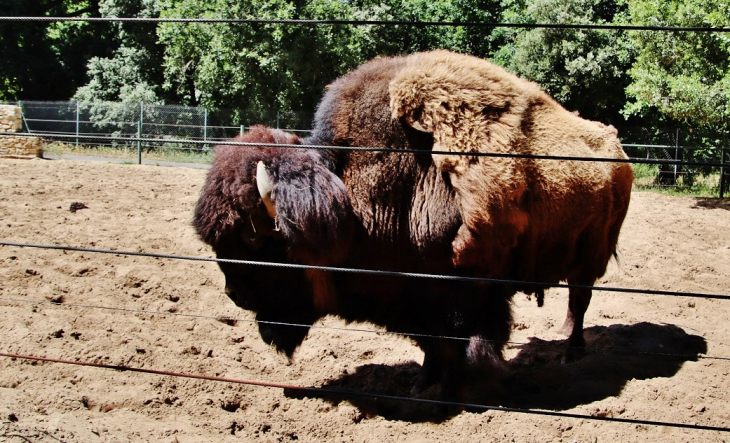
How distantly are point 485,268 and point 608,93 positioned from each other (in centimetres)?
1846

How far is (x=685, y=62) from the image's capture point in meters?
13.8

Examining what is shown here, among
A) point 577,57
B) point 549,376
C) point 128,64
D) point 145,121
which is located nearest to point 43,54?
point 128,64

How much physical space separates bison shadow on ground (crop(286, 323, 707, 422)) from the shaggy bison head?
2.58 ft

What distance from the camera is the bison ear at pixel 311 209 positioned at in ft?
12.8

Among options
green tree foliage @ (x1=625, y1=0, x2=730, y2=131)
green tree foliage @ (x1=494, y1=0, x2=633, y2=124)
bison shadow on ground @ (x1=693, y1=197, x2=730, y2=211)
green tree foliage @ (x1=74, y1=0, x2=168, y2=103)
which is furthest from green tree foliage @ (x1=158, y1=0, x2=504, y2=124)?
bison shadow on ground @ (x1=693, y1=197, x2=730, y2=211)

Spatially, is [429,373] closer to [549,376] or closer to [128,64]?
[549,376]

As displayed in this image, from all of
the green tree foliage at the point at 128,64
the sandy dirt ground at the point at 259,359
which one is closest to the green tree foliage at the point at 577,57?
the sandy dirt ground at the point at 259,359

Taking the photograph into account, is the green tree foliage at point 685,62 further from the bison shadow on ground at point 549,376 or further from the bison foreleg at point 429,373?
the bison foreleg at point 429,373

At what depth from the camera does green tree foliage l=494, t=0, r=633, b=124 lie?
784 inches

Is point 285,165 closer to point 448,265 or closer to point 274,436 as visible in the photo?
point 448,265

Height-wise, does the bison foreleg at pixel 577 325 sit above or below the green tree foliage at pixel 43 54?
below

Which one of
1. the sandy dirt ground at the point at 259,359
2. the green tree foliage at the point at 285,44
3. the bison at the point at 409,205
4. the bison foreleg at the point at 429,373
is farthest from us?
the green tree foliage at the point at 285,44

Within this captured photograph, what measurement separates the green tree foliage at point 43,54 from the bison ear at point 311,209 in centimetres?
2982

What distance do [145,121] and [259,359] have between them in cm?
2091
